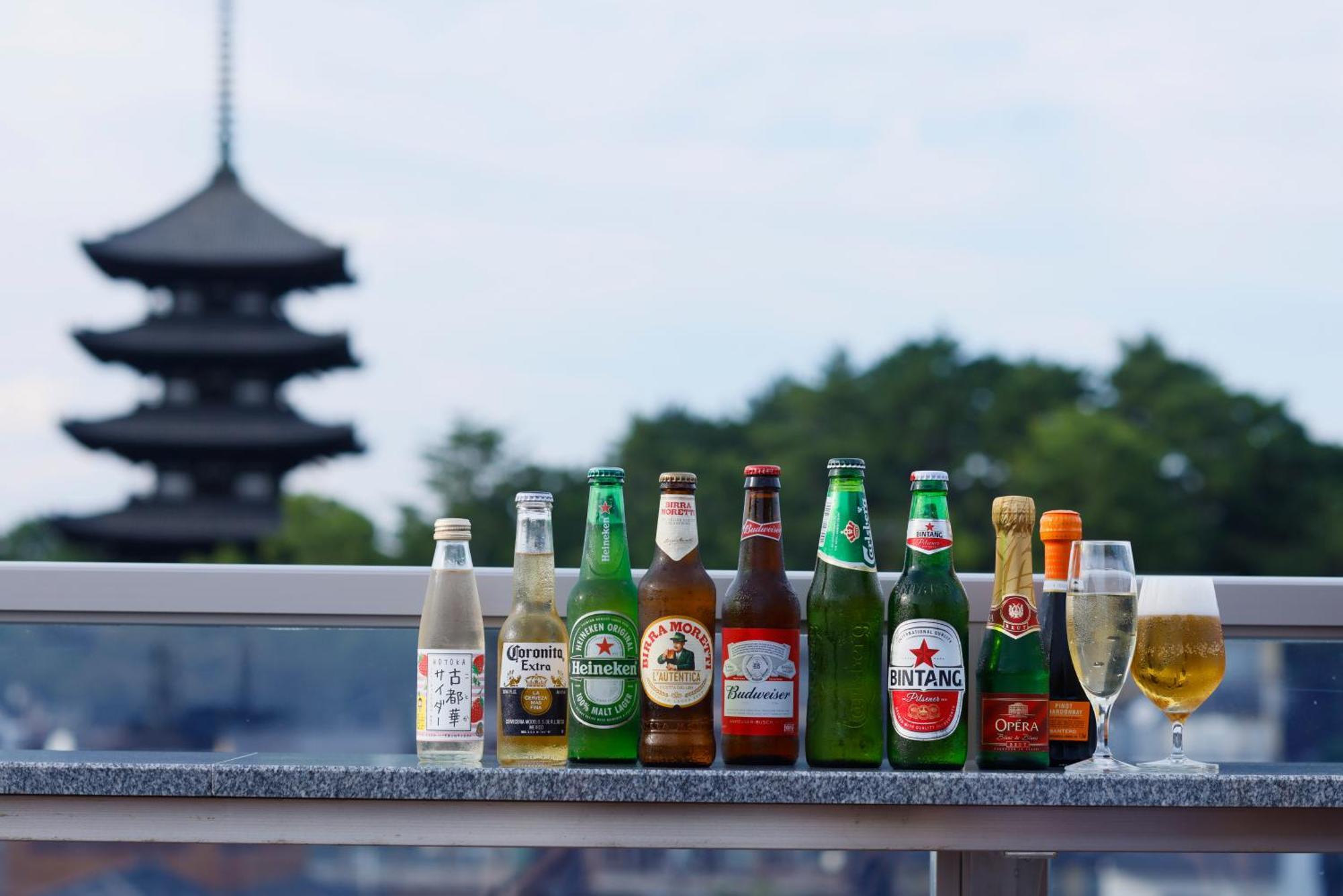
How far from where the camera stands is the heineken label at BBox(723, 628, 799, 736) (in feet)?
3.28

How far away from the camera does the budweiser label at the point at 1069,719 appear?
1.06 m

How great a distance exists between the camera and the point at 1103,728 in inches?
40.3

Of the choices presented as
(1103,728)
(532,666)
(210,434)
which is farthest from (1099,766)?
(210,434)

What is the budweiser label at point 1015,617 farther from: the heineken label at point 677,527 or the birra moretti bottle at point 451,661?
the birra moretti bottle at point 451,661

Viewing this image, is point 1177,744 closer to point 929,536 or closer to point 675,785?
point 929,536

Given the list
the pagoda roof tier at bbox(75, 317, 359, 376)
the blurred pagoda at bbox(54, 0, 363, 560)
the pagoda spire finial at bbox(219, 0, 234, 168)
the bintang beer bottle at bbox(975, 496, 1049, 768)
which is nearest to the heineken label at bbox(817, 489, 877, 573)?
the bintang beer bottle at bbox(975, 496, 1049, 768)

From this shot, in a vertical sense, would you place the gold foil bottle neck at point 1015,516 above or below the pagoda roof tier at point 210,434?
below

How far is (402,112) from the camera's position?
32344 millimetres

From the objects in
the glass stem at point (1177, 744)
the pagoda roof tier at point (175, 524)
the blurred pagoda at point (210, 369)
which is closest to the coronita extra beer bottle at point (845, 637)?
the glass stem at point (1177, 744)

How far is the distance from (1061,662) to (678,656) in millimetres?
310

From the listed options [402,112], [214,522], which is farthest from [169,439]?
[402,112]

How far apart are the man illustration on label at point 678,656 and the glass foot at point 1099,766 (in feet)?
0.90

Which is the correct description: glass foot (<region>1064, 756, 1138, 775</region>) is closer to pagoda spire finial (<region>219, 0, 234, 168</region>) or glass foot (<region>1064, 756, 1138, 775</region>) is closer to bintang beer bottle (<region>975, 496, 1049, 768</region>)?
bintang beer bottle (<region>975, 496, 1049, 768</region>)

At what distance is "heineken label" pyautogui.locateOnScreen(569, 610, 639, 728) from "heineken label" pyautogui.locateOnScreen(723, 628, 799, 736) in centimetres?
7
